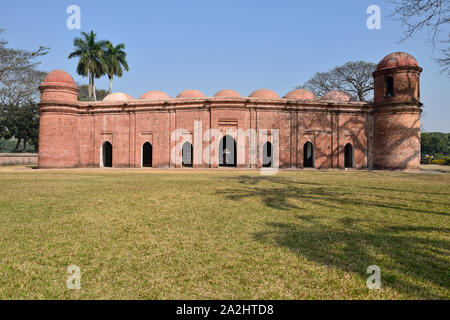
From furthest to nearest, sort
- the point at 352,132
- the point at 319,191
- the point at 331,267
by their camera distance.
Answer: the point at 352,132, the point at 319,191, the point at 331,267

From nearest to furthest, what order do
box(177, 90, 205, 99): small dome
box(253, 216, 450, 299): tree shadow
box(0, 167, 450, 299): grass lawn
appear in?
box(0, 167, 450, 299): grass lawn
box(253, 216, 450, 299): tree shadow
box(177, 90, 205, 99): small dome

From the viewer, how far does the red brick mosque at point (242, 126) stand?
20.6 m

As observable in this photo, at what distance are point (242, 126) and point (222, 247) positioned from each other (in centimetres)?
1740

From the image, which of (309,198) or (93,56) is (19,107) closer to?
(93,56)

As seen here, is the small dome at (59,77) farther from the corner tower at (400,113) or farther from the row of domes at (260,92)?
the corner tower at (400,113)

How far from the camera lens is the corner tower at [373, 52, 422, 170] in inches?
806

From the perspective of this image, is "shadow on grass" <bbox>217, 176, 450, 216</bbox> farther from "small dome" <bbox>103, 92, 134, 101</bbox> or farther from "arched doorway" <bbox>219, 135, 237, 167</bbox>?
"small dome" <bbox>103, 92, 134, 101</bbox>

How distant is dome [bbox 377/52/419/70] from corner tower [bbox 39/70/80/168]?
24.8 m

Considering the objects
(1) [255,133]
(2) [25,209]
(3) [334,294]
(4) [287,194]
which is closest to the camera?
(3) [334,294]

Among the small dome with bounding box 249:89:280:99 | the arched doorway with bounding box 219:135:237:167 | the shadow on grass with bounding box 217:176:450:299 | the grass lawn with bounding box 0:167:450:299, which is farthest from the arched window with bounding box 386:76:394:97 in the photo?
the shadow on grass with bounding box 217:176:450:299
